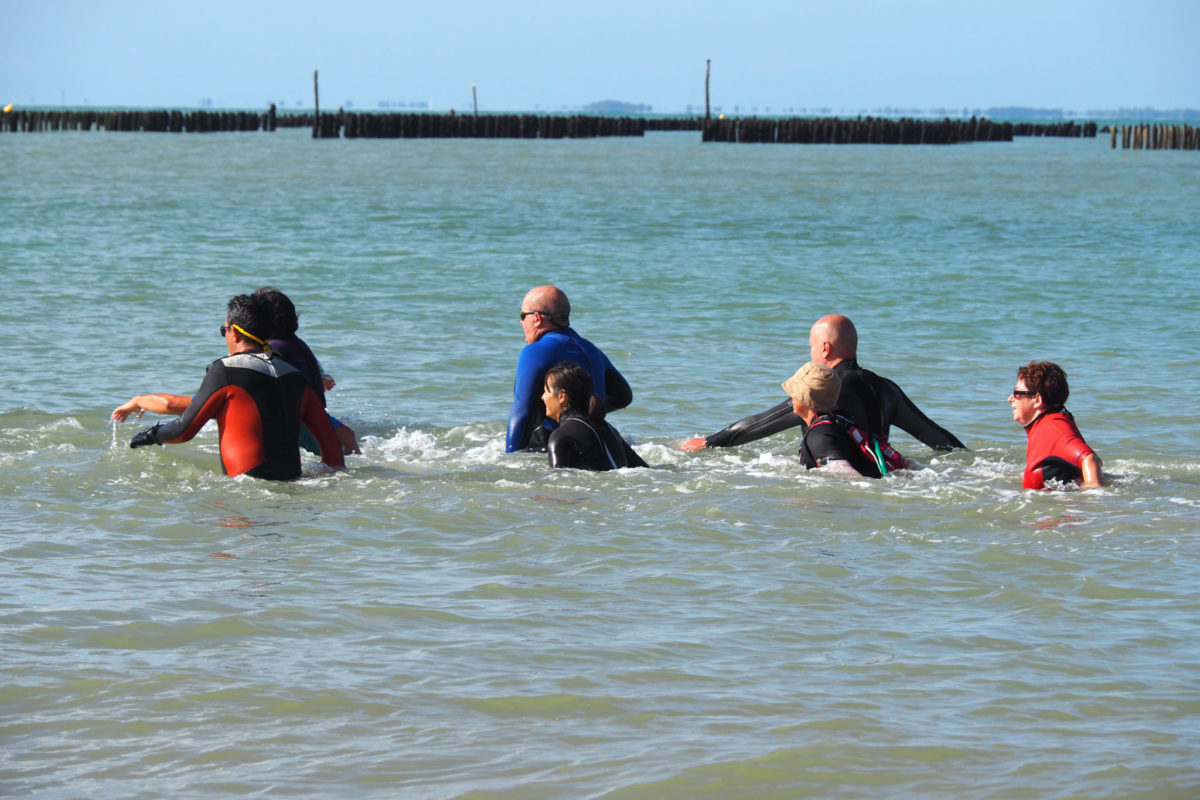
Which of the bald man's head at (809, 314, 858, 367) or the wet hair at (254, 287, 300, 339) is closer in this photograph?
the bald man's head at (809, 314, 858, 367)

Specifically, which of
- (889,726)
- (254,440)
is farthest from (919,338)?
(889,726)

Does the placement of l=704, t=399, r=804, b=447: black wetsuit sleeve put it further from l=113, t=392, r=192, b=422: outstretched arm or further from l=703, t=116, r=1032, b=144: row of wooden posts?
l=703, t=116, r=1032, b=144: row of wooden posts

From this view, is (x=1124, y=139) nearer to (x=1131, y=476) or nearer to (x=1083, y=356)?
(x=1083, y=356)

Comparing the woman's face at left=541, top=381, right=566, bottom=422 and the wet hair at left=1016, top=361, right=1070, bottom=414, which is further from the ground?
the wet hair at left=1016, top=361, right=1070, bottom=414

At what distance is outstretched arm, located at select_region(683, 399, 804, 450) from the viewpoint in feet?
26.9

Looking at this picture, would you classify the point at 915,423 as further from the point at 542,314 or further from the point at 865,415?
the point at 542,314

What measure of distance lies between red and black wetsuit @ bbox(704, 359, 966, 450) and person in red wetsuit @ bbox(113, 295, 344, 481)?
2.53 metres

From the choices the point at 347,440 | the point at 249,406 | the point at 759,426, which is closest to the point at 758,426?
the point at 759,426

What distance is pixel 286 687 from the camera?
16.1 feet

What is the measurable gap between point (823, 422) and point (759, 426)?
87cm

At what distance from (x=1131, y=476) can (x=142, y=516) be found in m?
5.83

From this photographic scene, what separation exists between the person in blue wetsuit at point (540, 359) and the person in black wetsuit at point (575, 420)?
0.84ft

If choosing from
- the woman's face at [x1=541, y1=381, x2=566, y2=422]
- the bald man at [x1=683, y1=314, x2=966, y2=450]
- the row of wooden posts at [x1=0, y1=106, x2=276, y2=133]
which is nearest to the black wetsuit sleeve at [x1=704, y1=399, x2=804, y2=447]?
the bald man at [x1=683, y1=314, x2=966, y2=450]

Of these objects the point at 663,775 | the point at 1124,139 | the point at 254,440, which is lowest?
the point at 663,775
